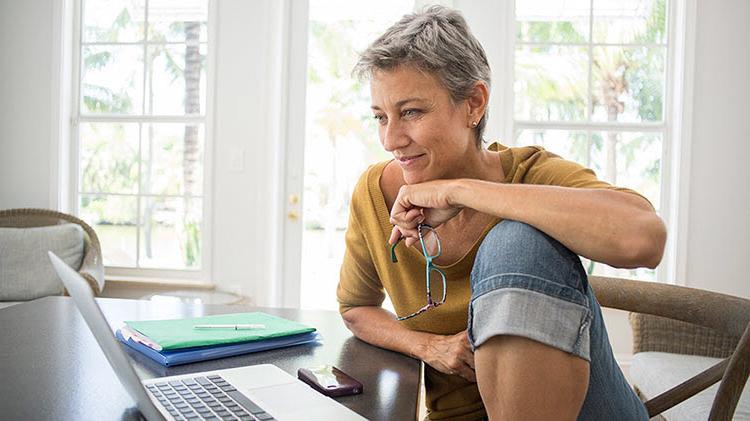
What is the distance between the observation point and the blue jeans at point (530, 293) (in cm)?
82

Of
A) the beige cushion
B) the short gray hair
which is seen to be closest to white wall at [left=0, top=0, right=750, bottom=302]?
the beige cushion

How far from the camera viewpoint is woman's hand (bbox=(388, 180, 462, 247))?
119 centimetres

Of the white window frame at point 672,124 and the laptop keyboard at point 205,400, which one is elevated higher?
the white window frame at point 672,124

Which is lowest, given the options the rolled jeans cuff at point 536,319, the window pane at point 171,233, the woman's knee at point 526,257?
the window pane at point 171,233

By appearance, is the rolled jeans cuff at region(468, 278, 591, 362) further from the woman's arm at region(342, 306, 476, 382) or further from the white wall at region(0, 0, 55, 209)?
the white wall at region(0, 0, 55, 209)

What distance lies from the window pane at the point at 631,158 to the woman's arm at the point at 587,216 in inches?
102

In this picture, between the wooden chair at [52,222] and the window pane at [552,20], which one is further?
the window pane at [552,20]

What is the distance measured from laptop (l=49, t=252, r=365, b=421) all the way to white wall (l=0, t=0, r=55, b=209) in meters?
3.40

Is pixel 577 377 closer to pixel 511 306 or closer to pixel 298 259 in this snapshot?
pixel 511 306

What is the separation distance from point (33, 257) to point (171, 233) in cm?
76

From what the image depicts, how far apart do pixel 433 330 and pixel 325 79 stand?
272 centimetres

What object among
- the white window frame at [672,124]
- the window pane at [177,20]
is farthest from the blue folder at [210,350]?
the window pane at [177,20]

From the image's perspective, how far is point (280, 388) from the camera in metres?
0.93

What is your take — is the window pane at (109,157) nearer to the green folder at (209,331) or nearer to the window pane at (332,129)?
the window pane at (332,129)
